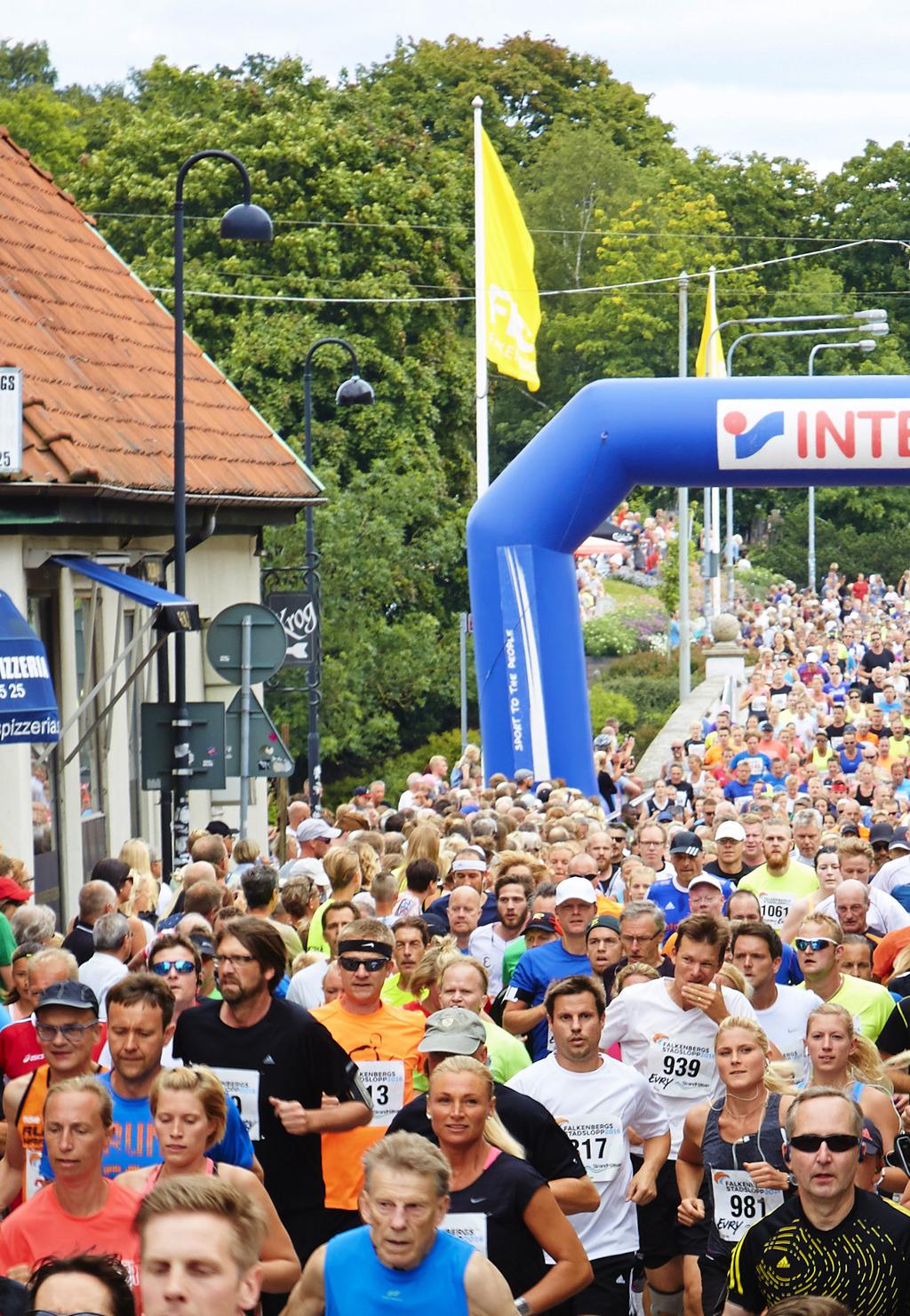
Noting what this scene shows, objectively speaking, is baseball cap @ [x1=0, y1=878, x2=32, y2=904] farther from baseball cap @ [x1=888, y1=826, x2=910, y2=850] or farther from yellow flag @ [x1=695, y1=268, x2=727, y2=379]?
yellow flag @ [x1=695, y1=268, x2=727, y2=379]

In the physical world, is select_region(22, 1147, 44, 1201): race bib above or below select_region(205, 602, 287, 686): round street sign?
below

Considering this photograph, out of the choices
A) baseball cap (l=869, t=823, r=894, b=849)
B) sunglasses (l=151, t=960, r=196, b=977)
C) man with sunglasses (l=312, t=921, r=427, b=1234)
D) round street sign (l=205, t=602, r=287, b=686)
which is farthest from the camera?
round street sign (l=205, t=602, r=287, b=686)

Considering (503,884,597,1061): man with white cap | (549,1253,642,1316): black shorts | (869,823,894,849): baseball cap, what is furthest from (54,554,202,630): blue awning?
(549,1253,642,1316): black shorts

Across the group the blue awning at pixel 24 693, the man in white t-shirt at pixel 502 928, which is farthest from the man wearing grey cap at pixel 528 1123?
the blue awning at pixel 24 693

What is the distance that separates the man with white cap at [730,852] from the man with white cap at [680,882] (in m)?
0.31

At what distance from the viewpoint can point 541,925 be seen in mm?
11234

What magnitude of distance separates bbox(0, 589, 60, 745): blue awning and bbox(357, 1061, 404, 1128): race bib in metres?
6.63

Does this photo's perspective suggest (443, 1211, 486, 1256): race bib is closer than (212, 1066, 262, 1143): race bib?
Yes

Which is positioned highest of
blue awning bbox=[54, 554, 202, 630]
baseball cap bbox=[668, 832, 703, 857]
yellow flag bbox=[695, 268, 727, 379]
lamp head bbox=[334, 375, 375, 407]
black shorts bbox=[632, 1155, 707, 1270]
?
yellow flag bbox=[695, 268, 727, 379]

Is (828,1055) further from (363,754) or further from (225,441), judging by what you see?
(363,754)

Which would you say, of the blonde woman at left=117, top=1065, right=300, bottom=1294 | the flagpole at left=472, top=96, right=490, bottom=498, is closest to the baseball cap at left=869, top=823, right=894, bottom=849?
the blonde woman at left=117, top=1065, right=300, bottom=1294

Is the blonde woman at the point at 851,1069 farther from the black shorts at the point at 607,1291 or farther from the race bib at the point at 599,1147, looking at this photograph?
the black shorts at the point at 607,1291

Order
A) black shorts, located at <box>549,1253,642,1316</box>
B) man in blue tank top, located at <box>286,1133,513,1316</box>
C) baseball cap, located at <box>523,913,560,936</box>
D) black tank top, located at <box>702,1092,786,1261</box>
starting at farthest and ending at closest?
baseball cap, located at <box>523,913,560,936</box>
black shorts, located at <box>549,1253,642,1316</box>
black tank top, located at <box>702,1092,786,1261</box>
man in blue tank top, located at <box>286,1133,513,1316</box>

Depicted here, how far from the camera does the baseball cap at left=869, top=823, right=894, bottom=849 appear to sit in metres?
16.0
